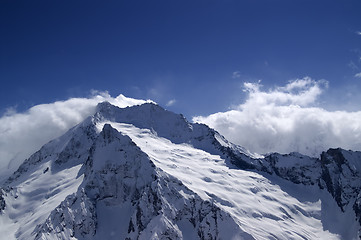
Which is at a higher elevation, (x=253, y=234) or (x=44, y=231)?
(x=253, y=234)

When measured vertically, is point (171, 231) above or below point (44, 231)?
above

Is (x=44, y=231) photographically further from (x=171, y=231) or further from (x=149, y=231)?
(x=171, y=231)

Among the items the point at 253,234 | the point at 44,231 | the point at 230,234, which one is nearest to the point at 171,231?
the point at 230,234

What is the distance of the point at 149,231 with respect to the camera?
19875 centimetres

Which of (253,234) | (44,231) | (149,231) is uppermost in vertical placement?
(253,234)

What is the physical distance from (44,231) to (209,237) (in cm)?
9442

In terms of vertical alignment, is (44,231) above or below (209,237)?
below

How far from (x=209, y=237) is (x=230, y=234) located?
40.0 ft

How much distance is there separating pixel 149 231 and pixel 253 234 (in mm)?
59471

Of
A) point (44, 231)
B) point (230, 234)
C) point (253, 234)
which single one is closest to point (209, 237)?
point (230, 234)

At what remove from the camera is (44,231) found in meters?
199

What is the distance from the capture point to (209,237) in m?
200

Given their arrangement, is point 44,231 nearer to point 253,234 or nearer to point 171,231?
point 171,231

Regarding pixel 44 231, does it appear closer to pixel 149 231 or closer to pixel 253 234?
pixel 149 231
